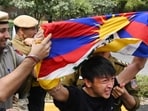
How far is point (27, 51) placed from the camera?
185 inches

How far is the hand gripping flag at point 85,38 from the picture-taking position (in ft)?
9.68

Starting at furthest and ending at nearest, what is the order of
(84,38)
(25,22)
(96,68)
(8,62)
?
1. (25,22)
2. (8,62)
3. (96,68)
4. (84,38)

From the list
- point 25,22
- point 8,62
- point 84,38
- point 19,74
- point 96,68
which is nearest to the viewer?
point 19,74

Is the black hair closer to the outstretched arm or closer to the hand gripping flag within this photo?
the hand gripping flag

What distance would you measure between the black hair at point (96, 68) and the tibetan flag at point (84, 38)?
0.13 meters

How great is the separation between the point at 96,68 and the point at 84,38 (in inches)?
9.8

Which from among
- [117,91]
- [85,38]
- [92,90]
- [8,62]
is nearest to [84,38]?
[85,38]

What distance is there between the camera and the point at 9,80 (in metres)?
2.76

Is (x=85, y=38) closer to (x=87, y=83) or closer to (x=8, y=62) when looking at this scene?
(x=87, y=83)

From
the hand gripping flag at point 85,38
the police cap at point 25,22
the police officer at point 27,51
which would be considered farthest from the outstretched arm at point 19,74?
the police cap at point 25,22

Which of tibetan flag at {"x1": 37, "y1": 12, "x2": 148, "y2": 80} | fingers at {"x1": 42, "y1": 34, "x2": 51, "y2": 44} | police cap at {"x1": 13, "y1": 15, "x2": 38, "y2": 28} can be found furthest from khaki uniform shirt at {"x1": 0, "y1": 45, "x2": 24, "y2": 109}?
police cap at {"x1": 13, "y1": 15, "x2": 38, "y2": 28}

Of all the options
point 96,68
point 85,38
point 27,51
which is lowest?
point 27,51

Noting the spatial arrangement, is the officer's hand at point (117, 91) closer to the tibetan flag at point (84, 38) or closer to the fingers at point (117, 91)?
the fingers at point (117, 91)

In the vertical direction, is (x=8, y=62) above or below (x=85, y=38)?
below
